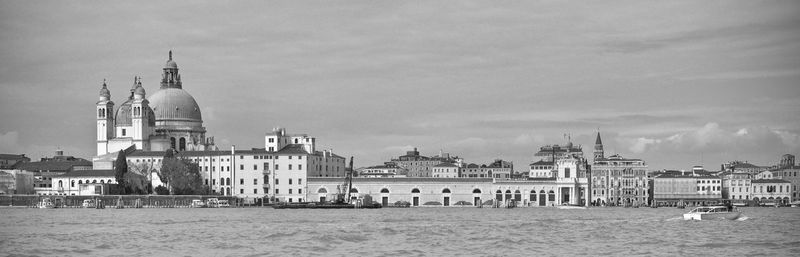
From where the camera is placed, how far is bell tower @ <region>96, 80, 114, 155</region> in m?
114

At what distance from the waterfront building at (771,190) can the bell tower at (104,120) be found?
64.6 metres

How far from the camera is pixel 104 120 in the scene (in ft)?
375

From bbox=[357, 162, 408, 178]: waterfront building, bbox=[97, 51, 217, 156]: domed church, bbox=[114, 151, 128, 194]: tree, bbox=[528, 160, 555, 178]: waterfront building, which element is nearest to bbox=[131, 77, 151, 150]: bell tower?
bbox=[97, 51, 217, 156]: domed church

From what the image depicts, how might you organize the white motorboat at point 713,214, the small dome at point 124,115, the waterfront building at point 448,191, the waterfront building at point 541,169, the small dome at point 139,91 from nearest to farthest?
the white motorboat at point 713,214, the waterfront building at point 448,191, the small dome at point 139,91, the small dome at point 124,115, the waterfront building at point 541,169

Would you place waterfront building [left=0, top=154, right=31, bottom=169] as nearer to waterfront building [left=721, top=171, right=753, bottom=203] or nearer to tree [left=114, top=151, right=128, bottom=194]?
tree [left=114, top=151, right=128, bottom=194]

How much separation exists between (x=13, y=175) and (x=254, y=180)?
19.8 metres

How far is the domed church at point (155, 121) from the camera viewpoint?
113 metres

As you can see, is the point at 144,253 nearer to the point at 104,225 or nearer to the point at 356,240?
the point at 356,240

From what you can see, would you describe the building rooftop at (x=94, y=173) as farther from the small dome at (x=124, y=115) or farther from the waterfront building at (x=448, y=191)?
the waterfront building at (x=448, y=191)

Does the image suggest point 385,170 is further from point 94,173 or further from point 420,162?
point 94,173

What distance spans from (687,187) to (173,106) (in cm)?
5331

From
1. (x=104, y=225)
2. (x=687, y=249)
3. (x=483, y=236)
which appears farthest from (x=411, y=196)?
(x=687, y=249)

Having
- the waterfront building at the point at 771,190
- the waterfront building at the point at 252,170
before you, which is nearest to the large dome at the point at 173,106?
the waterfront building at the point at 252,170

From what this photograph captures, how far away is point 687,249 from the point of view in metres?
37.7
